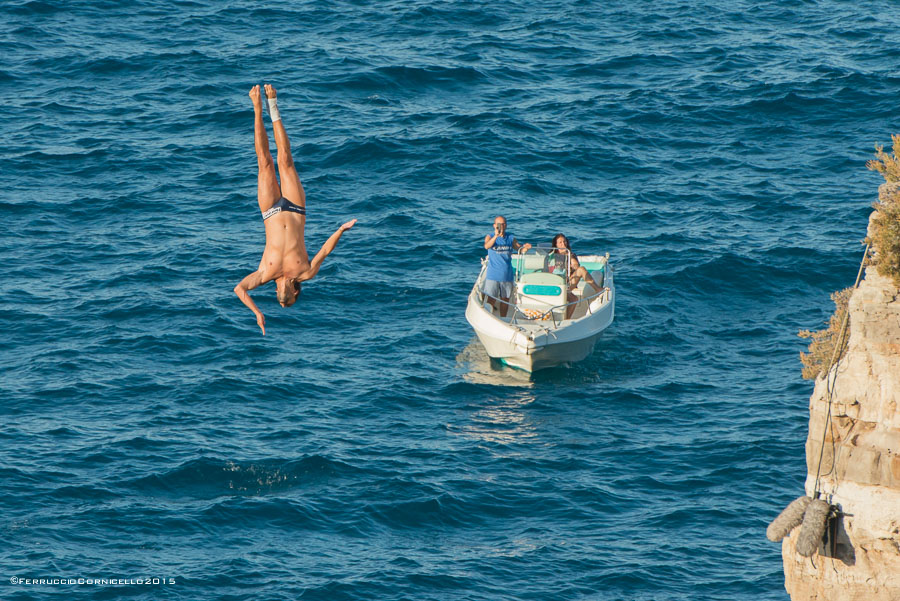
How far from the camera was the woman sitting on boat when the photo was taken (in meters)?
37.2

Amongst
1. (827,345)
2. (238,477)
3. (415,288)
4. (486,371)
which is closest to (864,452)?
(827,345)

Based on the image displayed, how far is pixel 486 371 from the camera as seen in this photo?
3666cm

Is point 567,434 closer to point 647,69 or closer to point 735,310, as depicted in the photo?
point 735,310

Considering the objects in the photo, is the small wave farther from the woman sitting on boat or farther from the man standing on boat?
the woman sitting on boat

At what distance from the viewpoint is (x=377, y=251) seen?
141 feet

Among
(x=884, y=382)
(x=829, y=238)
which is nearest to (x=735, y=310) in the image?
(x=829, y=238)

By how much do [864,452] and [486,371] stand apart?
1826 centimetres

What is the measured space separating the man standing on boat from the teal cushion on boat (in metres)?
0.52

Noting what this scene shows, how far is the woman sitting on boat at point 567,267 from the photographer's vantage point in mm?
37219

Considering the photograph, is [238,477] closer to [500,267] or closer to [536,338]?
[536,338]

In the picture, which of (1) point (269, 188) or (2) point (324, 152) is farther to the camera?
(2) point (324, 152)

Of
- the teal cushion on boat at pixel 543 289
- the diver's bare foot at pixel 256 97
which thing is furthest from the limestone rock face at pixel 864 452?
the teal cushion on boat at pixel 543 289

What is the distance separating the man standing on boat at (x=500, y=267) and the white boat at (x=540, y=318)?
0.66 feet

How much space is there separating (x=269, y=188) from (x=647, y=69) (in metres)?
42.0
